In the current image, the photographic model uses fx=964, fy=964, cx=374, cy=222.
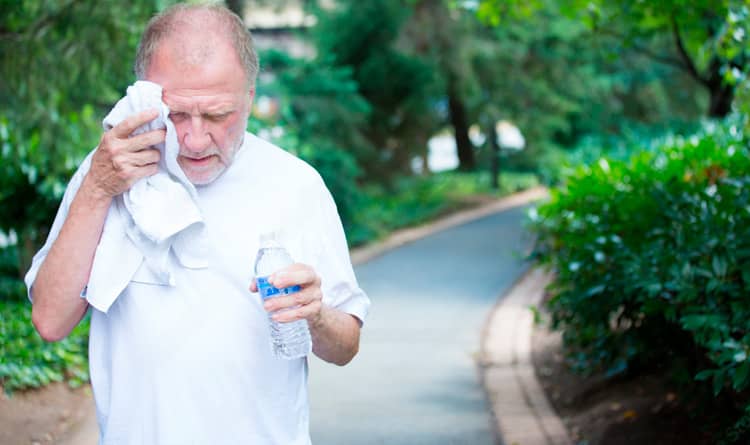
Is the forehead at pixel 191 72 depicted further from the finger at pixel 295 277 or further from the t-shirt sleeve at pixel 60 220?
the finger at pixel 295 277

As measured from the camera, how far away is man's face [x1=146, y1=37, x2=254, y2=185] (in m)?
2.21

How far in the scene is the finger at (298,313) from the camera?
2074mm

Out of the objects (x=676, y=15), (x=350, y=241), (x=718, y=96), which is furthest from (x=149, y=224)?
(x=718, y=96)

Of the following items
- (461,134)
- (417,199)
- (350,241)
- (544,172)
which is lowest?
(417,199)

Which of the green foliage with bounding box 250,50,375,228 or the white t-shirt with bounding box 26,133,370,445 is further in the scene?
the green foliage with bounding box 250,50,375,228

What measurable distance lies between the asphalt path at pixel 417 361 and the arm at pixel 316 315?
3.36 meters

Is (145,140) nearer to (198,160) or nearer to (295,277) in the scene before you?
(198,160)

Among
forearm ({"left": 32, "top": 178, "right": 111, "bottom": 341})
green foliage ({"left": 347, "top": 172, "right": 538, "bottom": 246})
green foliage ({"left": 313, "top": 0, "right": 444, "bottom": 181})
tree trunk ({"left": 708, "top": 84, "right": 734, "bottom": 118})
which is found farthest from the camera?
green foliage ({"left": 313, "top": 0, "right": 444, "bottom": 181})

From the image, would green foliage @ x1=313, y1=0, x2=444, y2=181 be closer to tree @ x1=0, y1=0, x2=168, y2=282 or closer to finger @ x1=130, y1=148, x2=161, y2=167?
tree @ x1=0, y1=0, x2=168, y2=282

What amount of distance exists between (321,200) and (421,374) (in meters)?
5.08

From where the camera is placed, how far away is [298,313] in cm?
209

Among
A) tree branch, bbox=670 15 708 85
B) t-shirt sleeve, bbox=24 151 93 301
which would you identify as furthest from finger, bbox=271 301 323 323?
tree branch, bbox=670 15 708 85

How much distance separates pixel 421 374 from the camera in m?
7.28

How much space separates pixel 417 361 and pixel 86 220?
224 inches
